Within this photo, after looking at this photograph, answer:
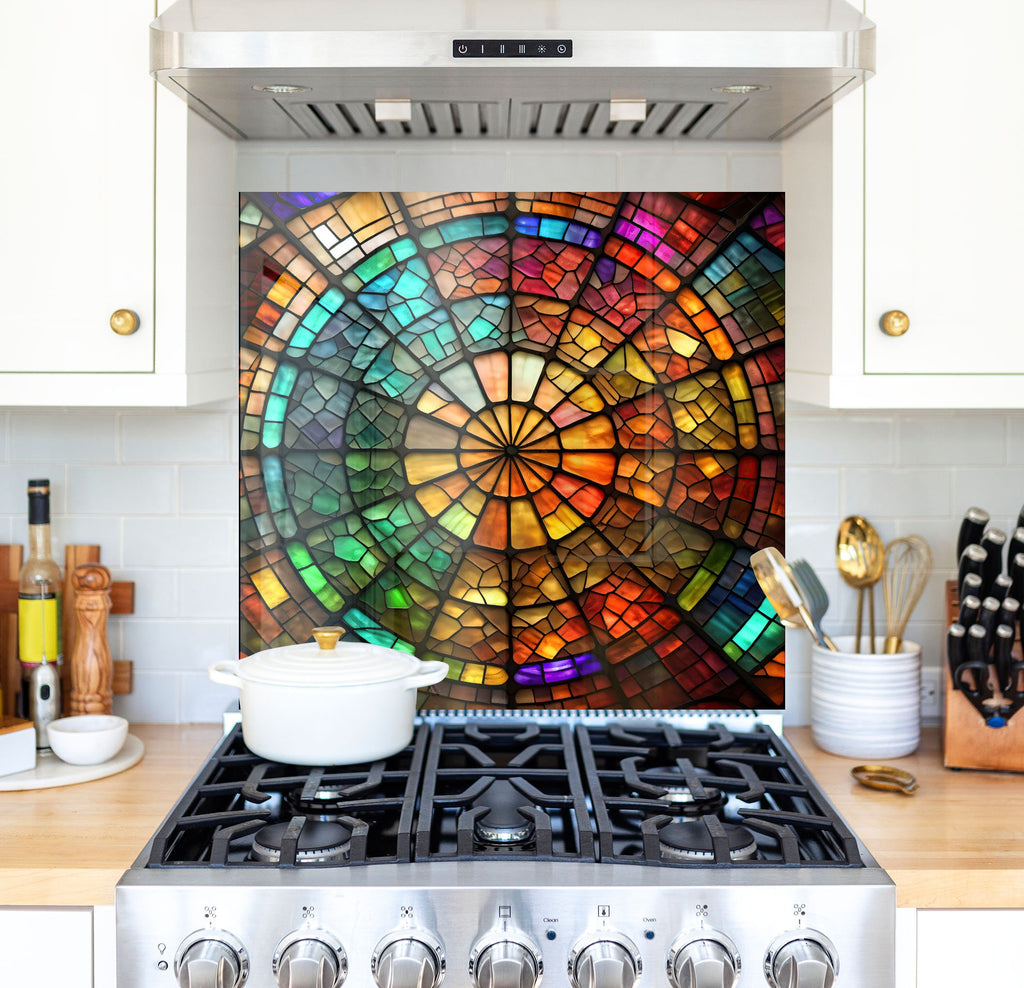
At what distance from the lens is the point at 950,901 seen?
59.7 inches

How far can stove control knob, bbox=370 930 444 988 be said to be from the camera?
4.75ft

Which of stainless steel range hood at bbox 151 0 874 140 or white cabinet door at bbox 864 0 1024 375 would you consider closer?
stainless steel range hood at bbox 151 0 874 140

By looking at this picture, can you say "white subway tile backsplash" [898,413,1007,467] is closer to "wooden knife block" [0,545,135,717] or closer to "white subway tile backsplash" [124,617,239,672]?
"white subway tile backsplash" [124,617,239,672]

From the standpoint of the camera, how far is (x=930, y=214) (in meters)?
1.75

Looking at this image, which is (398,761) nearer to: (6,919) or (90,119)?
(6,919)

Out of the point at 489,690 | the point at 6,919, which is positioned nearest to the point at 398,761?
the point at 489,690

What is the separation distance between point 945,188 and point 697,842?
1.05 m

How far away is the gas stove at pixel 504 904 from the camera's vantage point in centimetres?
146

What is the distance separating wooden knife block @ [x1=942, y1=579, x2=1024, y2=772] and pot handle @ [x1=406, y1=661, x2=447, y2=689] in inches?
33.6

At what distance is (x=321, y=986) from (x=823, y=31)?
4.74 ft

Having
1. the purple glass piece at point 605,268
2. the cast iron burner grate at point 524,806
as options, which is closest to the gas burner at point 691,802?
the cast iron burner grate at point 524,806

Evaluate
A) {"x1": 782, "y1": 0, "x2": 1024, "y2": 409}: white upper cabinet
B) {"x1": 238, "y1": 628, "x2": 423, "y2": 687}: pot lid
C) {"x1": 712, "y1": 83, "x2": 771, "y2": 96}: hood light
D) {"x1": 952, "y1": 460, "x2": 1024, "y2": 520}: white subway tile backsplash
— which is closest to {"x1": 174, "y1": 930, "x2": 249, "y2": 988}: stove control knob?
{"x1": 238, "y1": 628, "x2": 423, "y2": 687}: pot lid

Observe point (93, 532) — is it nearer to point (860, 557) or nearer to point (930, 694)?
point (860, 557)

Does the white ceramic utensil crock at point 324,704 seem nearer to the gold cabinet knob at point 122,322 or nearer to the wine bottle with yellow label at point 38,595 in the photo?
the wine bottle with yellow label at point 38,595
